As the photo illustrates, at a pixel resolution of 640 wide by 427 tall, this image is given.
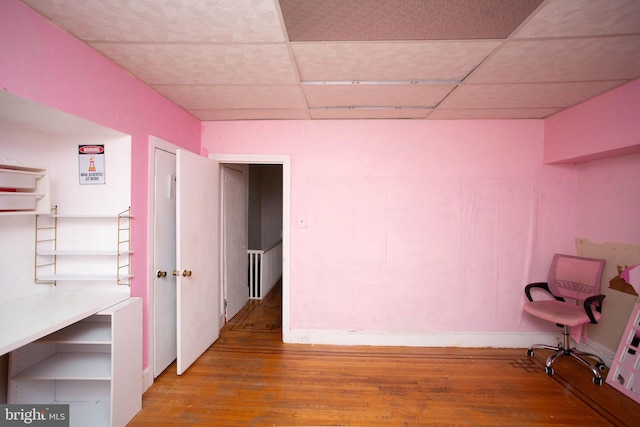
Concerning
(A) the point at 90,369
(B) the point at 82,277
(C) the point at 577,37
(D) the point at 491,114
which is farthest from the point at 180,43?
(D) the point at 491,114

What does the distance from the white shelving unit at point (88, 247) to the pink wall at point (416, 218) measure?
137 centimetres

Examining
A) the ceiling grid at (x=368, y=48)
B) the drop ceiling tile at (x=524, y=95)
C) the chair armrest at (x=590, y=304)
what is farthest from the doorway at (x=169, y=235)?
the chair armrest at (x=590, y=304)

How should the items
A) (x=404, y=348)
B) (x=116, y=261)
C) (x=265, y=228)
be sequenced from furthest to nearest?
(x=265, y=228)
(x=404, y=348)
(x=116, y=261)

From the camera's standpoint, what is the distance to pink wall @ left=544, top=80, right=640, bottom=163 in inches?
83.4

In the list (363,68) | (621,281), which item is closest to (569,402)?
(621,281)

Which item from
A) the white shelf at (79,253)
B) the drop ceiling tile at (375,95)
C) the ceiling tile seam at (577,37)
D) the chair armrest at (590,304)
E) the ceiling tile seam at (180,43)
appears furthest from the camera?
the chair armrest at (590,304)

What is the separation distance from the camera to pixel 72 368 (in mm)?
1776

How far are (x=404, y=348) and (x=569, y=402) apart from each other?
4.32 ft

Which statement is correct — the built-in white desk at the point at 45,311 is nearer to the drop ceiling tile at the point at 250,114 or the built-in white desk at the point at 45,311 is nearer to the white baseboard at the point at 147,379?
the white baseboard at the point at 147,379

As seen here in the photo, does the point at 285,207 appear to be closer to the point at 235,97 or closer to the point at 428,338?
the point at 235,97

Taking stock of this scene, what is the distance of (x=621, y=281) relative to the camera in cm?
252

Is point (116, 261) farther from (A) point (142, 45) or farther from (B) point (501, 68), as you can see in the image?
(B) point (501, 68)

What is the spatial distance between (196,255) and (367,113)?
7.23 feet

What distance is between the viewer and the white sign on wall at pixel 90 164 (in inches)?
80.5
